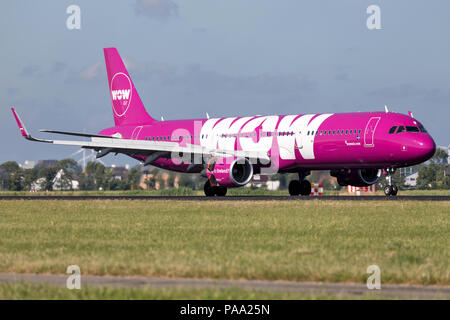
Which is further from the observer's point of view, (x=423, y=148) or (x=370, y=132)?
(x=370, y=132)

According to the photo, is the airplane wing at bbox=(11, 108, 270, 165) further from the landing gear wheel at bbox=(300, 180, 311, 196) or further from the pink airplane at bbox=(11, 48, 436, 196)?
the landing gear wheel at bbox=(300, 180, 311, 196)

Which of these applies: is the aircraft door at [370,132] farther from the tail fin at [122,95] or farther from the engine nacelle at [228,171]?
the tail fin at [122,95]

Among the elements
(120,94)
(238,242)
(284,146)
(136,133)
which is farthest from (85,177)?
(238,242)

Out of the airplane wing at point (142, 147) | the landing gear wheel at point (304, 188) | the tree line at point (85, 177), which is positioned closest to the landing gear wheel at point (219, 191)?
the airplane wing at point (142, 147)

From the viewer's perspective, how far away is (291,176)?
53.6 meters

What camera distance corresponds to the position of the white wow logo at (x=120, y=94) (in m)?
56.7

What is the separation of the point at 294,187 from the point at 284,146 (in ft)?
17.1

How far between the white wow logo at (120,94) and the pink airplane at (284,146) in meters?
3.83

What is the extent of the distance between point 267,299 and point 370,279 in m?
2.65

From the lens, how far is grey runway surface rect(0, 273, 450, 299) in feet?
40.2

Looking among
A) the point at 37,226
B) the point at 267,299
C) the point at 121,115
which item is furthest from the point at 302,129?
the point at 267,299

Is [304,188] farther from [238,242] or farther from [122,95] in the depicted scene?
[238,242]

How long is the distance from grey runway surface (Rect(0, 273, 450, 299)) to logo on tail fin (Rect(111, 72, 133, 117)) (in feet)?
141

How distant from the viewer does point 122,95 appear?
5688cm
